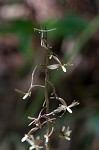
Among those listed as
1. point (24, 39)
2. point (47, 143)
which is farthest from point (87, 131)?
point (47, 143)

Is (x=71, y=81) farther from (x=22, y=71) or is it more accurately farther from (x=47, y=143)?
(x=47, y=143)

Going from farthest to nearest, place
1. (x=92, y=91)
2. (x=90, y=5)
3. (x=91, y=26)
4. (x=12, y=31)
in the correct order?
(x=92, y=91), (x=90, y=5), (x=12, y=31), (x=91, y=26)

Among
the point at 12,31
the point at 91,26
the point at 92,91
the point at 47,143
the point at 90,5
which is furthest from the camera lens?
the point at 92,91

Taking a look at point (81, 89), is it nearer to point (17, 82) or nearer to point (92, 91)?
point (92, 91)

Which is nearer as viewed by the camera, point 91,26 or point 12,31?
point 91,26

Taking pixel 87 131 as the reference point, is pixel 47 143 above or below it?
above

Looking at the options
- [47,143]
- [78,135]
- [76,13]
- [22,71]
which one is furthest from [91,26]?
[47,143]

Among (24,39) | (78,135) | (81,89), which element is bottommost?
(78,135)
